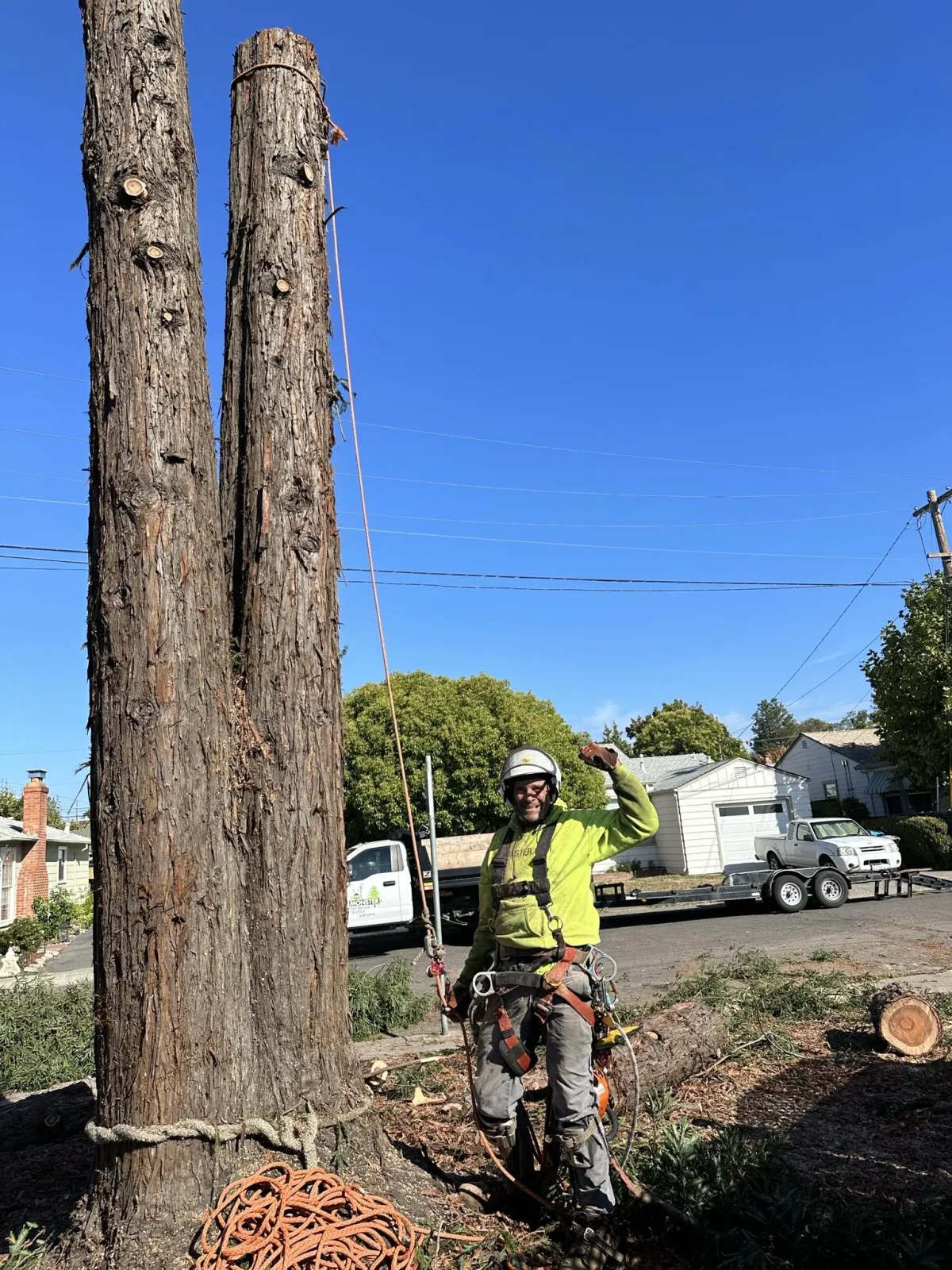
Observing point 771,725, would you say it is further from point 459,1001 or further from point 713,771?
point 459,1001

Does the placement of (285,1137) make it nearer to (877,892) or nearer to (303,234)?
(303,234)

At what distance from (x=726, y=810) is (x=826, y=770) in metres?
10.5

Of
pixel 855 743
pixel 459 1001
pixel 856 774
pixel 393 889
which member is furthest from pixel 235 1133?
pixel 855 743

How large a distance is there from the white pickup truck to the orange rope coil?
51.4 feet

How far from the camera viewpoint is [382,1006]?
28.0ft

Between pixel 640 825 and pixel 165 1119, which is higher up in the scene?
pixel 640 825

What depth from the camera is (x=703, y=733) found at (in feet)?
174

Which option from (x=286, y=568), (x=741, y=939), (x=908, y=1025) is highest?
(x=286, y=568)

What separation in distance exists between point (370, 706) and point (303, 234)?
19759 mm

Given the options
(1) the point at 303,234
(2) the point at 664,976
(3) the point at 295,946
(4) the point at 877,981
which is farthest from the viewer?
(2) the point at 664,976

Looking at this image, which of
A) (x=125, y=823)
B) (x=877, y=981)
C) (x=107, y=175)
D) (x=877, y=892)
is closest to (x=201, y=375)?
(x=107, y=175)

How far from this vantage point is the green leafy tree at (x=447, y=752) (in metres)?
21.4

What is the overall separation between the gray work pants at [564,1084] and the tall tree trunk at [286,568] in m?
0.53

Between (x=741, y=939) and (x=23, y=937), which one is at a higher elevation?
(x=23, y=937)
